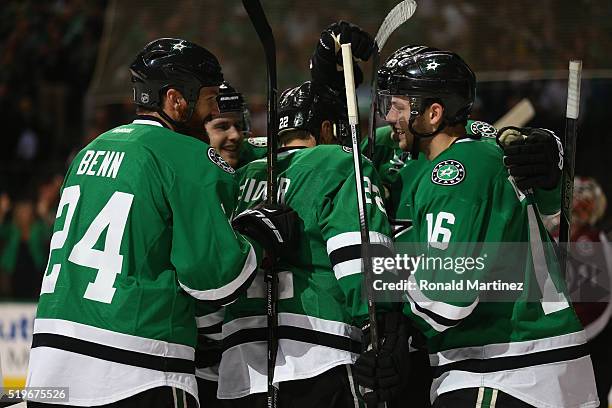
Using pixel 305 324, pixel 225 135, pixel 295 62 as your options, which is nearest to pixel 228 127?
pixel 225 135

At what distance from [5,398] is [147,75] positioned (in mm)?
1072

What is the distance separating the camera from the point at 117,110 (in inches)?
251

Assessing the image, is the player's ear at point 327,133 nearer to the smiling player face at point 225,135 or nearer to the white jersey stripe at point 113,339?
the smiling player face at point 225,135

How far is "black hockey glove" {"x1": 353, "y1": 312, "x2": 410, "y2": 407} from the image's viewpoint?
224 cm

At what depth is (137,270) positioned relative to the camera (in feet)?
7.23

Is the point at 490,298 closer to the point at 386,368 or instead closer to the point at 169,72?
the point at 386,368

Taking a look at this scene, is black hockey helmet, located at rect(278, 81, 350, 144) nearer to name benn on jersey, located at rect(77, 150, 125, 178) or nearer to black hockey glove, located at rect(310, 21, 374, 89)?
black hockey glove, located at rect(310, 21, 374, 89)

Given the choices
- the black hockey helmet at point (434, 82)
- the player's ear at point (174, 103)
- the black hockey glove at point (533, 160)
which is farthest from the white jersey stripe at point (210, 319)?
the black hockey glove at point (533, 160)

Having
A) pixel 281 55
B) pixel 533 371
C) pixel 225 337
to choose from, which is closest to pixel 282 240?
pixel 225 337

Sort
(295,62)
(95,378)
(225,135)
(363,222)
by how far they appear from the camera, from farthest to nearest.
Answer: (295,62)
(225,135)
(363,222)
(95,378)

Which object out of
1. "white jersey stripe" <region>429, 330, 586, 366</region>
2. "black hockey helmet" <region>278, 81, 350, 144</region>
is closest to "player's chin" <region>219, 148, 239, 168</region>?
"black hockey helmet" <region>278, 81, 350, 144</region>

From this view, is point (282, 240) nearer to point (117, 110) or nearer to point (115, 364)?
point (115, 364)

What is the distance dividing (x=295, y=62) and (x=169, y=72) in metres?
3.81

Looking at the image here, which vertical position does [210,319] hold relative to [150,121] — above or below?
below
